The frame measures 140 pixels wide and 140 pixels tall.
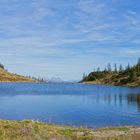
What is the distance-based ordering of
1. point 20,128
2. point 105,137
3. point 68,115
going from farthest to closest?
point 68,115 → point 105,137 → point 20,128

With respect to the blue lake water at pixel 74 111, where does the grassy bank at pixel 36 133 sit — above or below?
above

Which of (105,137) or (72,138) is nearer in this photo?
(72,138)

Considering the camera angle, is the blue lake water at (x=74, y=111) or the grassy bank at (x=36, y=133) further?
the blue lake water at (x=74, y=111)

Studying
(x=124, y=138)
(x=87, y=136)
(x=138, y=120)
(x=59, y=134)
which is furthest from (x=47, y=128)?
(x=138, y=120)

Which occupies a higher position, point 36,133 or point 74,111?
point 36,133

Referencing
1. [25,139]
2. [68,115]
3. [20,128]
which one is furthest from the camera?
[68,115]

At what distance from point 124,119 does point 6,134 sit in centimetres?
4300

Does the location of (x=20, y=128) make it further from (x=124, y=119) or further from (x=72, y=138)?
(x=124, y=119)

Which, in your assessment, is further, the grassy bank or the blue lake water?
the blue lake water

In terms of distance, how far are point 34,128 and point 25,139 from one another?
8.47ft

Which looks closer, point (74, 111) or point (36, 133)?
point (36, 133)

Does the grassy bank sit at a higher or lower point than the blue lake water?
higher

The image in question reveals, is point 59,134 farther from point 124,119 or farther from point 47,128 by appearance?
point 124,119

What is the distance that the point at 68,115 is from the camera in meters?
69.9
